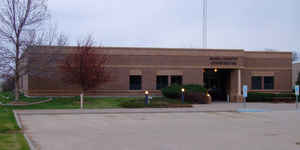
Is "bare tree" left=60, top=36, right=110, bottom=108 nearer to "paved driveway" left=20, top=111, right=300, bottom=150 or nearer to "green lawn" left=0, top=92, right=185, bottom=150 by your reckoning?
"green lawn" left=0, top=92, right=185, bottom=150

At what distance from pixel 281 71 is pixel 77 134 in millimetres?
32261

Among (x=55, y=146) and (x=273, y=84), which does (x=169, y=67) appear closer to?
(x=273, y=84)

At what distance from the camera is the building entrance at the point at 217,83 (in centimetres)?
4251

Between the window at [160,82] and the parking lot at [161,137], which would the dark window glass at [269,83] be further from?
the parking lot at [161,137]

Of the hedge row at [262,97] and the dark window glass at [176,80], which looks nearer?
the hedge row at [262,97]

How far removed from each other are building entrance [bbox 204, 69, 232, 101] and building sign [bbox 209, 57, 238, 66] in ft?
10.1

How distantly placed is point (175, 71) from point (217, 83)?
7618 mm

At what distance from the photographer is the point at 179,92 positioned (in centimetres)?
3422

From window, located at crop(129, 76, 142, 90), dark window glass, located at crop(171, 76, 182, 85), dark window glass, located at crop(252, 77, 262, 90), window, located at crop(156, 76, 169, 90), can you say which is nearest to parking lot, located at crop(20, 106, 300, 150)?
window, located at crop(129, 76, 142, 90)

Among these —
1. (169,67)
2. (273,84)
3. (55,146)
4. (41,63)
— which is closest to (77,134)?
(55,146)

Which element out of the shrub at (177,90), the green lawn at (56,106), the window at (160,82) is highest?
the window at (160,82)

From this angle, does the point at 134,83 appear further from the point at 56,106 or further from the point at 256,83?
the point at 256,83

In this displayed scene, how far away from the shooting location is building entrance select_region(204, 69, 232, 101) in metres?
42.5

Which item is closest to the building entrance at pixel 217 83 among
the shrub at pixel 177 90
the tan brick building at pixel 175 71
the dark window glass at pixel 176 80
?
the tan brick building at pixel 175 71
